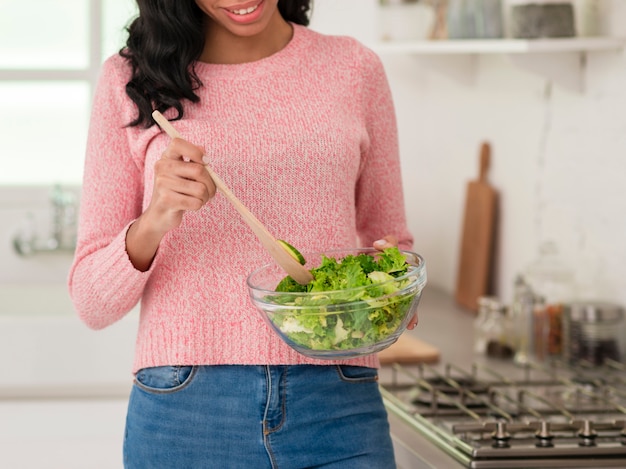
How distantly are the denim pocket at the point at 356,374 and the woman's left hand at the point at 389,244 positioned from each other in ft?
0.29

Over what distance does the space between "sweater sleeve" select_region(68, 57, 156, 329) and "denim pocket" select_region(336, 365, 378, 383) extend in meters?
0.27

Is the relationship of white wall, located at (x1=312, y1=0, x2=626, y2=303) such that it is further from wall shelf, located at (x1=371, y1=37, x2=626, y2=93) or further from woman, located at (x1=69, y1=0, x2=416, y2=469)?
woman, located at (x1=69, y1=0, x2=416, y2=469)

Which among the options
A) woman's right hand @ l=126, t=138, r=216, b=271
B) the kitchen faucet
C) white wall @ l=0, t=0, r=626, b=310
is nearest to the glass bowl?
woman's right hand @ l=126, t=138, r=216, b=271

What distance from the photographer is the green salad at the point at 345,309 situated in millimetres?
1063

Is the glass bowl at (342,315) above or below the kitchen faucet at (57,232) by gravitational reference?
above

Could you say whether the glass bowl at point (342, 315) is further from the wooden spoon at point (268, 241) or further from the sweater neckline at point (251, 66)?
the sweater neckline at point (251, 66)

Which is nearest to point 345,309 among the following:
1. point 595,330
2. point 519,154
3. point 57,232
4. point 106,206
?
point 106,206

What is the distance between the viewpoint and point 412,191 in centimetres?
301

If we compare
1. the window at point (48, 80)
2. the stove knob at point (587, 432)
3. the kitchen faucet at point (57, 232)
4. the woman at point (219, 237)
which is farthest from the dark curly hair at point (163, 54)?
the window at point (48, 80)

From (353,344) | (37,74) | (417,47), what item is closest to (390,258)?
(353,344)

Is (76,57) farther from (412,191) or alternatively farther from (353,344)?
(353,344)

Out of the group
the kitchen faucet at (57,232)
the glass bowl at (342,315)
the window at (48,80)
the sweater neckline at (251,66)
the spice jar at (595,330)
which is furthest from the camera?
the window at (48,80)

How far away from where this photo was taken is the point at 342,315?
107cm

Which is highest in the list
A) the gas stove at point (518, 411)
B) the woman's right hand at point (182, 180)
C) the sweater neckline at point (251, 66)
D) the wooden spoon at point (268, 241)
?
the sweater neckline at point (251, 66)
